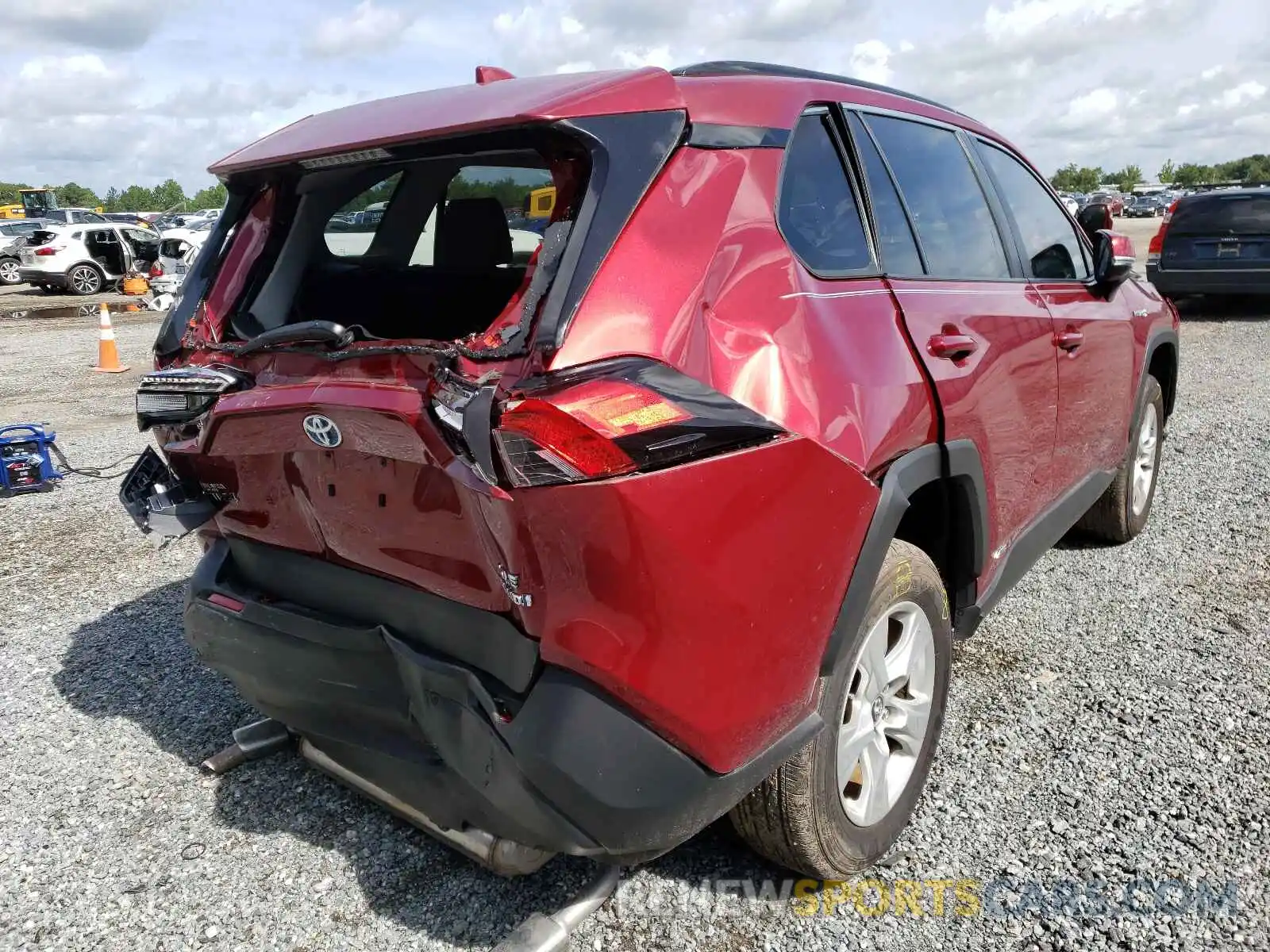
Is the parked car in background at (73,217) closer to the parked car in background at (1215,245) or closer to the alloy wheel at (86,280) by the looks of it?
the alloy wheel at (86,280)

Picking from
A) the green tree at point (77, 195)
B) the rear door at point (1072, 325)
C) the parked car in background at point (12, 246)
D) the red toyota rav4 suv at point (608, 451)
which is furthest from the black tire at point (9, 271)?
the green tree at point (77, 195)

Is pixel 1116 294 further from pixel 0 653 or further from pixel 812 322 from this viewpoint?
pixel 0 653

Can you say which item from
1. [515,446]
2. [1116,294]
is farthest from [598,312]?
[1116,294]

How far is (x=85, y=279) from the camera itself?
2139 cm

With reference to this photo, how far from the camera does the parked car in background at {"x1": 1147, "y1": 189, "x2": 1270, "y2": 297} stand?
1164cm

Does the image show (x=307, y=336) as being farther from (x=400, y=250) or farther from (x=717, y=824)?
(x=717, y=824)

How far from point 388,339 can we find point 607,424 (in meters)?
0.76

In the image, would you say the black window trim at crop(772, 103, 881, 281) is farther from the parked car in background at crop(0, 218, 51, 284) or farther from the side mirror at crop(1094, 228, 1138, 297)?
the parked car in background at crop(0, 218, 51, 284)

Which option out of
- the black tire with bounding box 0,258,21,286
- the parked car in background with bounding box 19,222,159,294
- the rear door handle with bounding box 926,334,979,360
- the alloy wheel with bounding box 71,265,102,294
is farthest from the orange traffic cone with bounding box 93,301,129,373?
the black tire with bounding box 0,258,21,286

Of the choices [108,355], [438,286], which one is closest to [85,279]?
[108,355]

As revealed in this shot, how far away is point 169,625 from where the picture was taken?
4082 mm

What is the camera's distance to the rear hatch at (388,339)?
5.96 ft

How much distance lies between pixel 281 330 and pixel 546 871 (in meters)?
1.51

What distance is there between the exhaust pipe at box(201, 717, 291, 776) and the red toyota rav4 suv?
61cm
